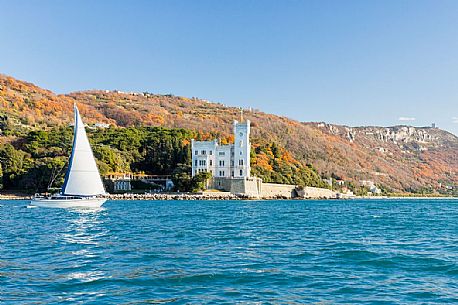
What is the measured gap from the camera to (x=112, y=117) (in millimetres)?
170875

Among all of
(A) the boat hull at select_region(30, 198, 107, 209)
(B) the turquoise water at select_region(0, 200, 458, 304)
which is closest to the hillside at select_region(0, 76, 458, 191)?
(A) the boat hull at select_region(30, 198, 107, 209)

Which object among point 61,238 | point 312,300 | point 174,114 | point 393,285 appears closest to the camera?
point 312,300

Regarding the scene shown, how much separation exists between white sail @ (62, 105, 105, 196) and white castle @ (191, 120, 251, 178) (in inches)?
1956

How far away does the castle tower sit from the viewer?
308 ft

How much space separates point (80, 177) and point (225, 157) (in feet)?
174

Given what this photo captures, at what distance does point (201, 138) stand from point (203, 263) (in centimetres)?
10353

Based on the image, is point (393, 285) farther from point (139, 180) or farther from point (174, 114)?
point (174, 114)

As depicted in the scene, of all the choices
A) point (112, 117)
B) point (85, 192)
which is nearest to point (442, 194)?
point (112, 117)

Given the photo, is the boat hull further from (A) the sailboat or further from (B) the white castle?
(B) the white castle

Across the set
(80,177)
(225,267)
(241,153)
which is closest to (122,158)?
(241,153)

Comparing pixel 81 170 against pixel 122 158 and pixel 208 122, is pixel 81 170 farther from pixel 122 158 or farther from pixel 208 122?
pixel 208 122

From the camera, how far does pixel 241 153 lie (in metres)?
94.9

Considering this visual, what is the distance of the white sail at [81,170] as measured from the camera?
143 ft

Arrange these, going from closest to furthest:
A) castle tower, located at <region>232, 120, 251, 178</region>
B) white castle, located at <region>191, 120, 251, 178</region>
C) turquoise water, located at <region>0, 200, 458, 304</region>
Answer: turquoise water, located at <region>0, 200, 458, 304</region>
castle tower, located at <region>232, 120, 251, 178</region>
white castle, located at <region>191, 120, 251, 178</region>
